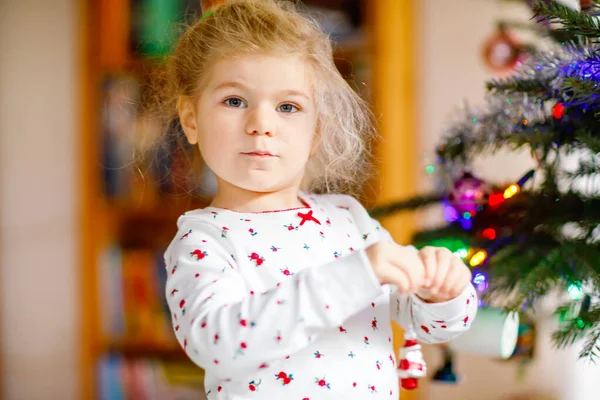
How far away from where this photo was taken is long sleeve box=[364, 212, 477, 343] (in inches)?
26.3

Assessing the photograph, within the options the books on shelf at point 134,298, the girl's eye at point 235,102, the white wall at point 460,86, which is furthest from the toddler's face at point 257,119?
the books on shelf at point 134,298

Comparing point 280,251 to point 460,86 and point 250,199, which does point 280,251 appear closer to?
point 250,199

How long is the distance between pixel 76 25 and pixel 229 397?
2.00 meters

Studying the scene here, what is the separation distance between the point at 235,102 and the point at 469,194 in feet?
1.21

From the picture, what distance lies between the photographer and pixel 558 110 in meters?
0.77

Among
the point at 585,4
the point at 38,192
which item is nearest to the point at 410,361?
the point at 585,4

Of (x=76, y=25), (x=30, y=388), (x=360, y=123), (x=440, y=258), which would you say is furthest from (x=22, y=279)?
(x=440, y=258)

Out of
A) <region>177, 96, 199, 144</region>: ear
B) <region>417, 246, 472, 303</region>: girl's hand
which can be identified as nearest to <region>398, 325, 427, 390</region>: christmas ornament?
<region>417, 246, 472, 303</region>: girl's hand

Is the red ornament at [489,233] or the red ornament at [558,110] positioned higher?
the red ornament at [558,110]

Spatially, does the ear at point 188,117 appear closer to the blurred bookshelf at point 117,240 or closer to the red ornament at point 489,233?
the red ornament at point 489,233

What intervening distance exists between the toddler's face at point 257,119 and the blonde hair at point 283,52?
0.02 metres

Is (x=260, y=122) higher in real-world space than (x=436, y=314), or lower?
higher

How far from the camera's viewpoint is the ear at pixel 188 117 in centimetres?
77

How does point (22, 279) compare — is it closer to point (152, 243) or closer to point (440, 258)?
point (152, 243)
